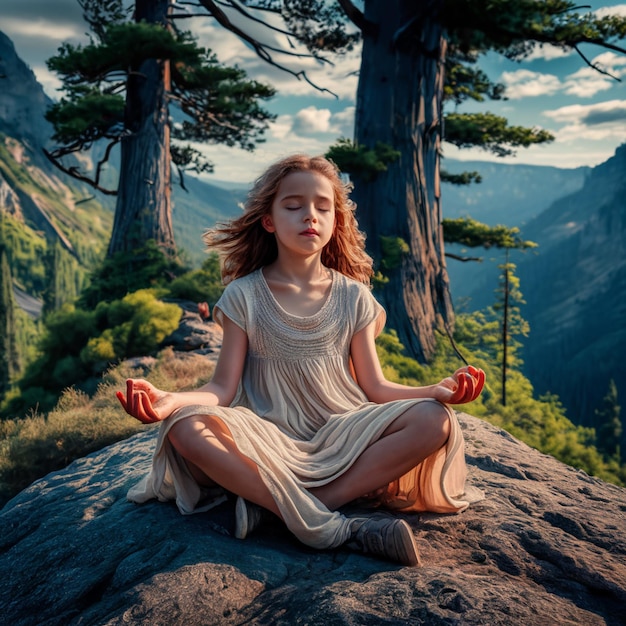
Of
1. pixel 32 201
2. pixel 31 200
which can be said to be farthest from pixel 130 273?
pixel 31 200

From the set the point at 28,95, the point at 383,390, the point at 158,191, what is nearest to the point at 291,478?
the point at 383,390

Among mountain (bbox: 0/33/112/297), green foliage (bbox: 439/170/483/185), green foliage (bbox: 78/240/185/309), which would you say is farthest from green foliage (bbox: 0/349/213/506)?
mountain (bbox: 0/33/112/297)

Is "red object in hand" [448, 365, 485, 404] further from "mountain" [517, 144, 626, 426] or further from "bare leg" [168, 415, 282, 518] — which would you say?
"mountain" [517, 144, 626, 426]

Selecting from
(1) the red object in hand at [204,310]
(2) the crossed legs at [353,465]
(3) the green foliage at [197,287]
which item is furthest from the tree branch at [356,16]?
(2) the crossed legs at [353,465]

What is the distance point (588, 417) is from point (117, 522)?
7238 cm

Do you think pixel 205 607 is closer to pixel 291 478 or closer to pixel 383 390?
pixel 291 478

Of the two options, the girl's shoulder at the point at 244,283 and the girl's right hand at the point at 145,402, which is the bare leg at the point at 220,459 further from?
the girl's shoulder at the point at 244,283

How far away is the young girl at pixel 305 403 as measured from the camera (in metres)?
2.28

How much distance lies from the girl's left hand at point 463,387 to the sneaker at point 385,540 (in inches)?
20.5

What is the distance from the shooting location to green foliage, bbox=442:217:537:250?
10.1m

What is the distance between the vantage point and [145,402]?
219 cm

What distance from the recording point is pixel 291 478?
2277 mm

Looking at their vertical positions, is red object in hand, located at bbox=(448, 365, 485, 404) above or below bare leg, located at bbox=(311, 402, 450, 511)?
above

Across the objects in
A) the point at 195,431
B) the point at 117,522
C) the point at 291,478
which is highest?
the point at 195,431
